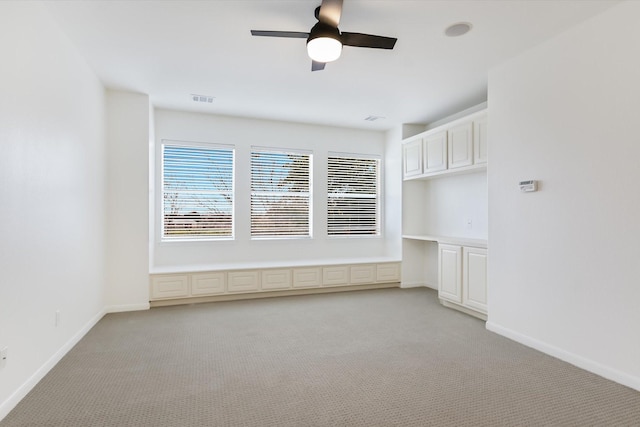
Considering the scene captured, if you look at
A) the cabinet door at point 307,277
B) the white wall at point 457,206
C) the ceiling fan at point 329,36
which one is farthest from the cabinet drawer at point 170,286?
the white wall at point 457,206

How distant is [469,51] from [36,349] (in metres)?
4.46

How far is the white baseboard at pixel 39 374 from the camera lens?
2.18m

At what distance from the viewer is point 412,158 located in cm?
564

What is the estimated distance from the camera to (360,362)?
296cm

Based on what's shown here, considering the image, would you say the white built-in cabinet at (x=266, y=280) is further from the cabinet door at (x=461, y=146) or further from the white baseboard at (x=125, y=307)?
the cabinet door at (x=461, y=146)

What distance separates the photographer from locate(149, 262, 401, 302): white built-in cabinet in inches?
186

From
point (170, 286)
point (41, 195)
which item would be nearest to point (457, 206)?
point (170, 286)

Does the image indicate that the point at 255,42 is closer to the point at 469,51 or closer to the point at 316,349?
the point at 469,51

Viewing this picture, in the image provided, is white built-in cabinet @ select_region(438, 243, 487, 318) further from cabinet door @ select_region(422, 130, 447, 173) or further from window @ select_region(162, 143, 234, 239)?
window @ select_region(162, 143, 234, 239)

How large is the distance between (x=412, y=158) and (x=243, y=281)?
128 inches

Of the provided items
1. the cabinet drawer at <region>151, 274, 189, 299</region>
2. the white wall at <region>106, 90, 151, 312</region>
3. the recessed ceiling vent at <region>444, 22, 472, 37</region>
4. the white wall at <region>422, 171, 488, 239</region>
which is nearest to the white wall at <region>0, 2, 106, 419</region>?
the white wall at <region>106, 90, 151, 312</region>

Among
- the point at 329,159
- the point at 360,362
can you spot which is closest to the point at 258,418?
the point at 360,362

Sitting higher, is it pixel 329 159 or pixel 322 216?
pixel 329 159

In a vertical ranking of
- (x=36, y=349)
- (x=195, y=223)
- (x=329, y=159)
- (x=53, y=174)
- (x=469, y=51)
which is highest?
(x=469, y=51)
